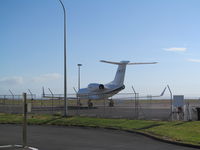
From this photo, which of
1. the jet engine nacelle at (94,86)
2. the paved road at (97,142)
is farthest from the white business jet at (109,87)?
the paved road at (97,142)

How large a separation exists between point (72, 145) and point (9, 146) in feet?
6.99

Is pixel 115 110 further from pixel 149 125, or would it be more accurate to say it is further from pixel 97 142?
pixel 97 142

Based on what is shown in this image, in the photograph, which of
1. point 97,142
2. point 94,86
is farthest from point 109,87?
point 97,142

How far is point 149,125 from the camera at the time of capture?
18.0 m

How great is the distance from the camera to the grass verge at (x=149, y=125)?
14031 millimetres

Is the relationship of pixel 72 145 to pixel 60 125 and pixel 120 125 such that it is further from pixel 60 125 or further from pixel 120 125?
pixel 60 125

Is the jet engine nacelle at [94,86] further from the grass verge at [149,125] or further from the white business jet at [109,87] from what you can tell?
the grass verge at [149,125]

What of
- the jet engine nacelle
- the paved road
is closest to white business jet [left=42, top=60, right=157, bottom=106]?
the jet engine nacelle

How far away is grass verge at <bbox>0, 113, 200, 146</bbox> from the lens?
1403 centimetres

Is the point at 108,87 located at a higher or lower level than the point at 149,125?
higher

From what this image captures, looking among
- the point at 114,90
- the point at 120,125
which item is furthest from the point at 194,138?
the point at 114,90

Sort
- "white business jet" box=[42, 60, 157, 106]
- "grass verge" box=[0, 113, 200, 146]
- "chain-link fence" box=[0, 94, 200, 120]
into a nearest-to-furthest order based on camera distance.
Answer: "grass verge" box=[0, 113, 200, 146]
"chain-link fence" box=[0, 94, 200, 120]
"white business jet" box=[42, 60, 157, 106]

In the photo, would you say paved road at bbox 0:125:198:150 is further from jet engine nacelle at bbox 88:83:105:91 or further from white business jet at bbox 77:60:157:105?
jet engine nacelle at bbox 88:83:105:91

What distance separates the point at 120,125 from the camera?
1880 centimetres
